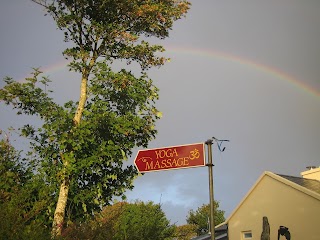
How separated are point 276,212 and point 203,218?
5860 centimetres

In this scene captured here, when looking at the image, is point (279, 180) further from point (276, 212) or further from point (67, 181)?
point (67, 181)

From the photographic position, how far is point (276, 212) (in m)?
21.0

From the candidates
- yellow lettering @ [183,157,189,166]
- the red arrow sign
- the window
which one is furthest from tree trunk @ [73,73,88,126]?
the window

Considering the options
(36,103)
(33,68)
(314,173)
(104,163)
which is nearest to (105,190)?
(104,163)

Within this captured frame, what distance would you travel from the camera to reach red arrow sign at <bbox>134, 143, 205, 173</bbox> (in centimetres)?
577

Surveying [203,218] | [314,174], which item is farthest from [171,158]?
[203,218]

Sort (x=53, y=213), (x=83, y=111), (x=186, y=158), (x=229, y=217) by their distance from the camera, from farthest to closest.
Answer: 1. (x=229, y=217)
2. (x=83, y=111)
3. (x=53, y=213)
4. (x=186, y=158)

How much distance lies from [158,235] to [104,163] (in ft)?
10.9

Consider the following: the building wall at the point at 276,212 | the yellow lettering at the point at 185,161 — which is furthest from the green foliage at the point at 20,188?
the building wall at the point at 276,212

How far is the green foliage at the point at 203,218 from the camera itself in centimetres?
7562

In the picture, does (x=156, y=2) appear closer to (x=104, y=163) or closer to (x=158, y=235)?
(x=104, y=163)

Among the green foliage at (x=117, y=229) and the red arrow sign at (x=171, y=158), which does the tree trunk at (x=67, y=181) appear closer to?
the green foliage at (x=117, y=229)

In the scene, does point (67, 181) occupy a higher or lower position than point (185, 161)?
higher

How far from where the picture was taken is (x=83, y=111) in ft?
38.5
